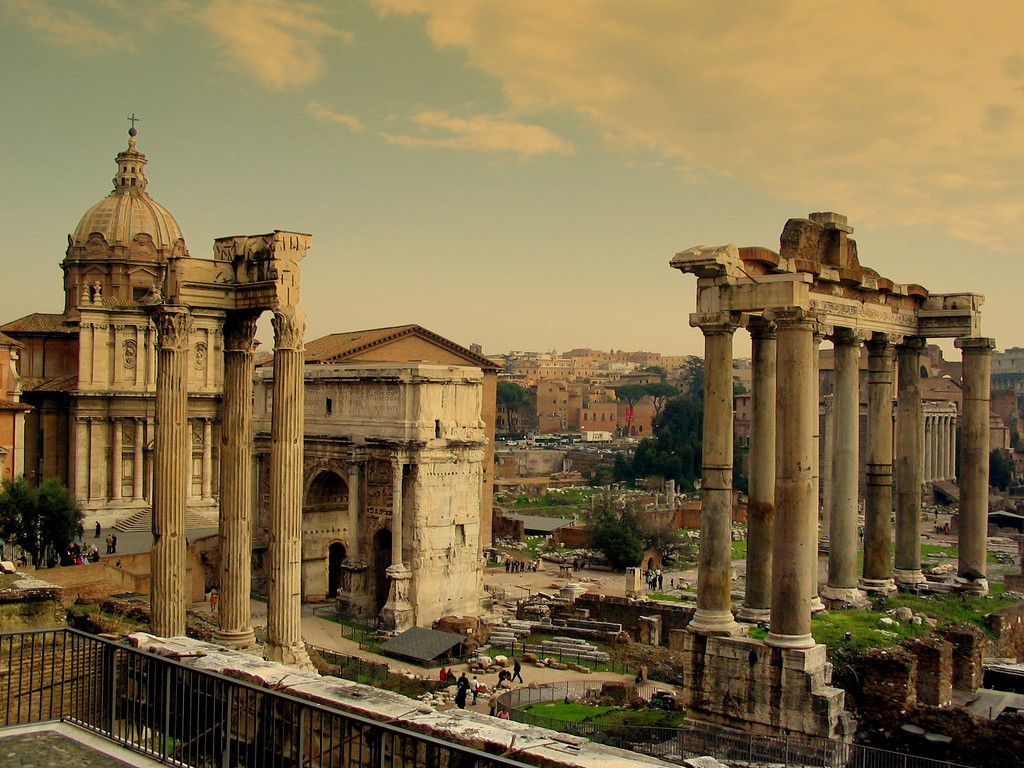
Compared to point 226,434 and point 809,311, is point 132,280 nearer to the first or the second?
point 226,434

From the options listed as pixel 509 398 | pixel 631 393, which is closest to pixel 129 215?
pixel 509 398

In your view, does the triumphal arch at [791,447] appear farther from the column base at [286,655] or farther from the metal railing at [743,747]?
the column base at [286,655]

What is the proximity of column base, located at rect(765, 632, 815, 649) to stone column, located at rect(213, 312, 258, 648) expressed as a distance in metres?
7.16

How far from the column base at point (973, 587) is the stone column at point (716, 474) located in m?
6.66

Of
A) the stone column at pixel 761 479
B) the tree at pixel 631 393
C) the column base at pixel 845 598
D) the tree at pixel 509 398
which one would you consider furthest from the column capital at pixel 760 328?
the tree at pixel 631 393

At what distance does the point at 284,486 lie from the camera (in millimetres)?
14992

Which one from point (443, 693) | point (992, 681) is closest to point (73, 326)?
point (443, 693)

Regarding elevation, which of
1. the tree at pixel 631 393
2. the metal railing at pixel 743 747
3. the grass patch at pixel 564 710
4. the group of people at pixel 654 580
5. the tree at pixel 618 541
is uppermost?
the tree at pixel 631 393

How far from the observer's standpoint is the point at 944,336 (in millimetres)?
19016

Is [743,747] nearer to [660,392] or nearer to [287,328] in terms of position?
[287,328]

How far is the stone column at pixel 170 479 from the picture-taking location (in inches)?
575

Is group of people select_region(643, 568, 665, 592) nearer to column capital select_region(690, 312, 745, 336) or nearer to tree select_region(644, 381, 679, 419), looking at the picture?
column capital select_region(690, 312, 745, 336)

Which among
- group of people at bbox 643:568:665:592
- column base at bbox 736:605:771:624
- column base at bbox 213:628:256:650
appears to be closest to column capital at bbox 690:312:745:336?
column base at bbox 736:605:771:624

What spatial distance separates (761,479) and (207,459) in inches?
1092
